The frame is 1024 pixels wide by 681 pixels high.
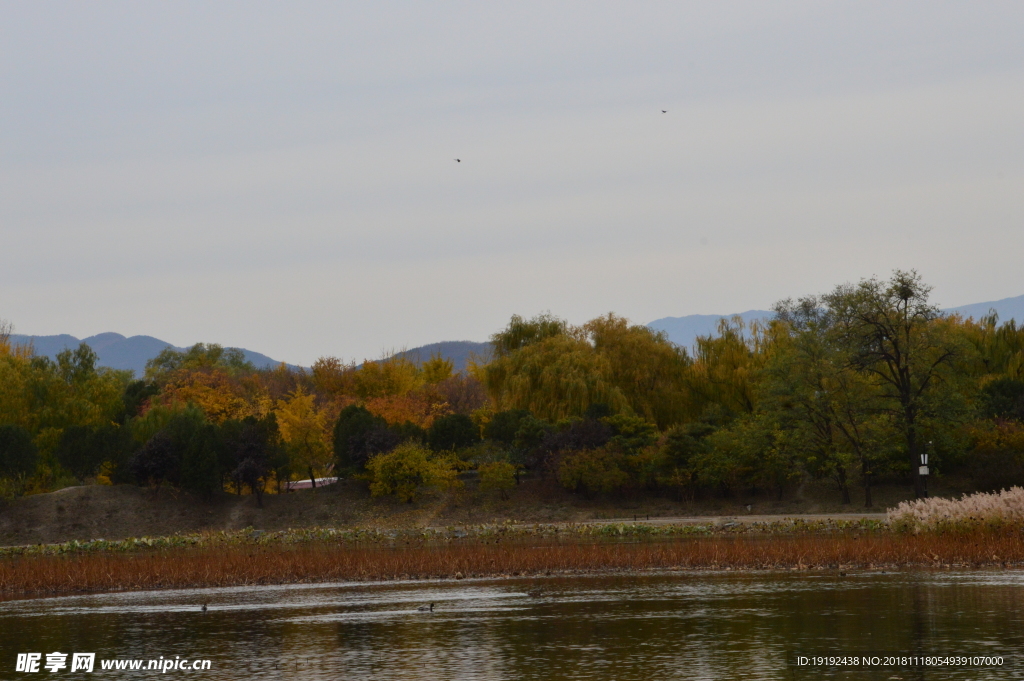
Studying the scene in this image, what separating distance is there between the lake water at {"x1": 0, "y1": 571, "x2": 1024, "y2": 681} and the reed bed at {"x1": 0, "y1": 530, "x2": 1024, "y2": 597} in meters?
2.35

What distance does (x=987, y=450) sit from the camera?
64312mm

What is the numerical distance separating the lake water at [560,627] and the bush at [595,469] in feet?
104

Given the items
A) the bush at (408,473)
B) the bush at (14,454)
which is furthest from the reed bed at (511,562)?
the bush at (14,454)

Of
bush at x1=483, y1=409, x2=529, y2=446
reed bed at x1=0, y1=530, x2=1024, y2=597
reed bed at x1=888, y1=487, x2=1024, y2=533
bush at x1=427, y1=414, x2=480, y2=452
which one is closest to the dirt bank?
bush at x1=483, y1=409, x2=529, y2=446

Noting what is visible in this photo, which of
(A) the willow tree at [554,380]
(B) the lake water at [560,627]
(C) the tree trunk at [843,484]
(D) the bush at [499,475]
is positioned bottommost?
(B) the lake water at [560,627]

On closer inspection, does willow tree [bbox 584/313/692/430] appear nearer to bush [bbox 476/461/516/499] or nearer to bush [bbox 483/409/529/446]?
bush [bbox 483/409/529/446]

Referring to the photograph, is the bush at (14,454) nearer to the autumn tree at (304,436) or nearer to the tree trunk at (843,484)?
the autumn tree at (304,436)

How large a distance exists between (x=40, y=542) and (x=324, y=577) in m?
32.5

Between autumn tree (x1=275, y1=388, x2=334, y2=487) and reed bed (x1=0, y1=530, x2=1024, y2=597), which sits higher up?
autumn tree (x1=275, y1=388, x2=334, y2=487)

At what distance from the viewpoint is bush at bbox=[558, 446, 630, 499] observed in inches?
2665

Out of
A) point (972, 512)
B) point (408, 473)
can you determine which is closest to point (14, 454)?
point (408, 473)

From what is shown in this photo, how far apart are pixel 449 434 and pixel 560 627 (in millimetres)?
49104

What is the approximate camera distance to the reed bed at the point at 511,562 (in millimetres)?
36281

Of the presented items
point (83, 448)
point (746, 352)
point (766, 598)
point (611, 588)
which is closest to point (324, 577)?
point (611, 588)
